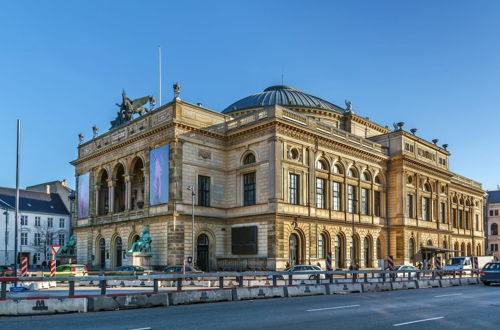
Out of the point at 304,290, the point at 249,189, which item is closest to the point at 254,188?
the point at 249,189

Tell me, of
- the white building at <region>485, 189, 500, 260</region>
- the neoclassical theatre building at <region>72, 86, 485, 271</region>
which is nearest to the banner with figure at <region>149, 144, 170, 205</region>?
the neoclassical theatre building at <region>72, 86, 485, 271</region>

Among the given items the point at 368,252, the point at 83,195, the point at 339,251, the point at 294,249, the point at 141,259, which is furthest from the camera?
the point at 83,195

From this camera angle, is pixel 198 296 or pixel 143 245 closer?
pixel 198 296

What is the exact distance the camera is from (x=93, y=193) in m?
59.5

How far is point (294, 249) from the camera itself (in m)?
47.1

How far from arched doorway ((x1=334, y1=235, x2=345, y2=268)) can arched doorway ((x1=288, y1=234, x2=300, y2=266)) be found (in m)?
6.22

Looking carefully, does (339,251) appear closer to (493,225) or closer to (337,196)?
(337,196)

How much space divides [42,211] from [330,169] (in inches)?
2077

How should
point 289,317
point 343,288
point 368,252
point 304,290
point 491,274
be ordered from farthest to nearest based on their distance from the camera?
point 368,252 → point 491,274 → point 343,288 → point 304,290 → point 289,317

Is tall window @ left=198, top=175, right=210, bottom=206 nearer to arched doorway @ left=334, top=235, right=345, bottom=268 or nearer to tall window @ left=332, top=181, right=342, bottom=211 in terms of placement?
tall window @ left=332, top=181, right=342, bottom=211

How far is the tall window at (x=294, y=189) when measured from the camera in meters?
47.0

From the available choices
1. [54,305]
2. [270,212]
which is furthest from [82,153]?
[54,305]

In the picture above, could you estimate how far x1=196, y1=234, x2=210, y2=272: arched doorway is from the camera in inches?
1854

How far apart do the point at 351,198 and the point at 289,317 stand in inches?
1614
